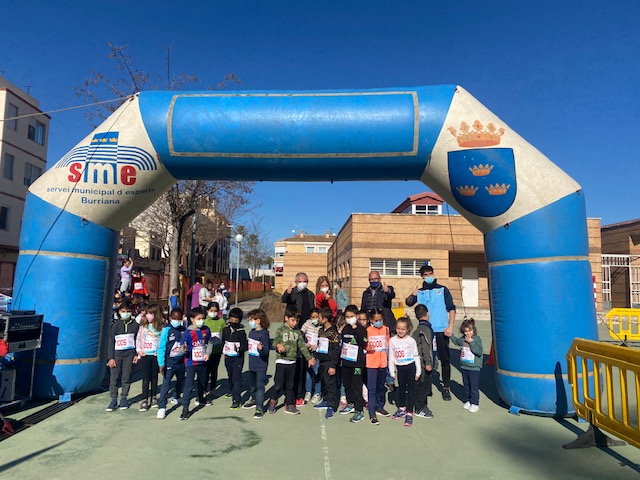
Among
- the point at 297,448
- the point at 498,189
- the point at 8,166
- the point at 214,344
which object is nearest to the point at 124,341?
the point at 214,344

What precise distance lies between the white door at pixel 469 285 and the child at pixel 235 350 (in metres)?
22.3

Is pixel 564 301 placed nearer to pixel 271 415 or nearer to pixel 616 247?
pixel 271 415

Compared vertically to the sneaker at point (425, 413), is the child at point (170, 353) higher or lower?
higher

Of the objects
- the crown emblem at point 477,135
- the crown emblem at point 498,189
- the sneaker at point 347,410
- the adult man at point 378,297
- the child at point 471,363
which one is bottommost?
the sneaker at point 347,410

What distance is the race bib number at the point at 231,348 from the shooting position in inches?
248

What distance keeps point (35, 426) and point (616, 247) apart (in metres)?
39.0

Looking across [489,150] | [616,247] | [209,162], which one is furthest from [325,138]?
[616,247]

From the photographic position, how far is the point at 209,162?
21.3 ft

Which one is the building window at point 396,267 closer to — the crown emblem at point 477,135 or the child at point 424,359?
the child at point 424,359

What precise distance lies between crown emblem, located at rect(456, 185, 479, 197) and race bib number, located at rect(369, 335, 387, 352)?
234cm

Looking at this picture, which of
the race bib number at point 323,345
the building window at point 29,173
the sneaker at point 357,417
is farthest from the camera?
the building window at point 29,173

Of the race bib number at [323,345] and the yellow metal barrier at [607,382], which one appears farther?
the race bib number at [323,345]

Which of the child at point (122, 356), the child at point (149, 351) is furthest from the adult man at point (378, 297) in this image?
the child at point (122, 356)

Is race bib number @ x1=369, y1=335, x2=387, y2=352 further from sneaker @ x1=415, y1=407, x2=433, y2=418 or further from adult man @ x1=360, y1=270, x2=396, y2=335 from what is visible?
adult man @ x1=360, y1=270, x2=396, y2=335
